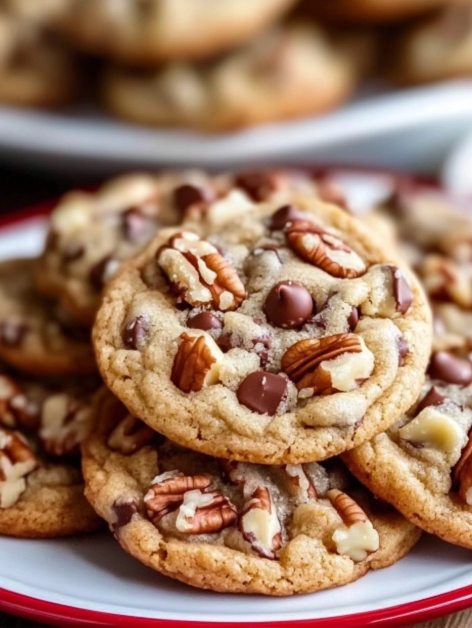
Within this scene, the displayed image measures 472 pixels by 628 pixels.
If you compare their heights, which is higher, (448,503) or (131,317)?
(131,317)

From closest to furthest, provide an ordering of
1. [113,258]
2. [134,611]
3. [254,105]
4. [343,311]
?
[134,611], [343,311], [113,258], [254,105]

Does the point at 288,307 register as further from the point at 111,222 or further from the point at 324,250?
the point at 111,222

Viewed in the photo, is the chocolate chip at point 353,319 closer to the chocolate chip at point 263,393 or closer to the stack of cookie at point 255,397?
the stack of cookie at point 255,397

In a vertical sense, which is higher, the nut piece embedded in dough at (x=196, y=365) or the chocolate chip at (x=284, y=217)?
the chocolate chip at (x=284, y=217)

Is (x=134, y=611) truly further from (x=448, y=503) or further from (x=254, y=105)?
(x=254, y=105)

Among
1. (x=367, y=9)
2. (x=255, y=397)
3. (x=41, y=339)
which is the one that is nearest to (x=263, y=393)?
(x=255, y=397)

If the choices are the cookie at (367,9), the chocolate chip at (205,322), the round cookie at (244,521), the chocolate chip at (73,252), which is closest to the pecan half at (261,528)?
the round cookie at (244,521)

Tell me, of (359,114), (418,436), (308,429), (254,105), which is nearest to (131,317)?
(308,429)
